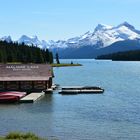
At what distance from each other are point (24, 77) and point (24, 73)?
4.05 feet

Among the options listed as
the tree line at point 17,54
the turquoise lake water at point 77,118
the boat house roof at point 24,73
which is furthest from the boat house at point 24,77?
the tree line at point 17,54

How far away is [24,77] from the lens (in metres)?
83.2

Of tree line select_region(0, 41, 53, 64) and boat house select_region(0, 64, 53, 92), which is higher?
tree line select_region(0, 41, 53, 64)

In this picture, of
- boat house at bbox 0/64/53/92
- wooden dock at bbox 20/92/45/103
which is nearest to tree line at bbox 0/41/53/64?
boat house at bbox 0/64/53/92

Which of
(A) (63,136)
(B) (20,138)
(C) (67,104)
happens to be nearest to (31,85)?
(C) (67,104)

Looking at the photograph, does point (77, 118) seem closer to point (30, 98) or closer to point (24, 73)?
point (30, 98)

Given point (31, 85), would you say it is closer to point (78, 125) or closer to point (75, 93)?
point (75, 93)

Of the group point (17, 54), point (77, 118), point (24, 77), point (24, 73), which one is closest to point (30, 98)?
point (24, 77)

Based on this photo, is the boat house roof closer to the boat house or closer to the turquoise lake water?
the boat house

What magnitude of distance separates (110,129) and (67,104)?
74.0ft

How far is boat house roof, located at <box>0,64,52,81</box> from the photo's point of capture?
3258 inches

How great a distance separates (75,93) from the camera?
84312mm

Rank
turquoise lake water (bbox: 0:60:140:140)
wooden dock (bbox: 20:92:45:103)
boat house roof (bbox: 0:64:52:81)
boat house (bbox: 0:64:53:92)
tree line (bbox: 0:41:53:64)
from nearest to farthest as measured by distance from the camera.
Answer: turquoise lake water (bbox: 0:60:140:140) < wooden dock (bbox: 20:92:45:103) < boat house (bbox: 0:64:53:92) < boat house roof (bbox: 0:64:52:81) < tree line (bbox: 0:41:53:64)

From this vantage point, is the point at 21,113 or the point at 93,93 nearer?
the point at 21,113
